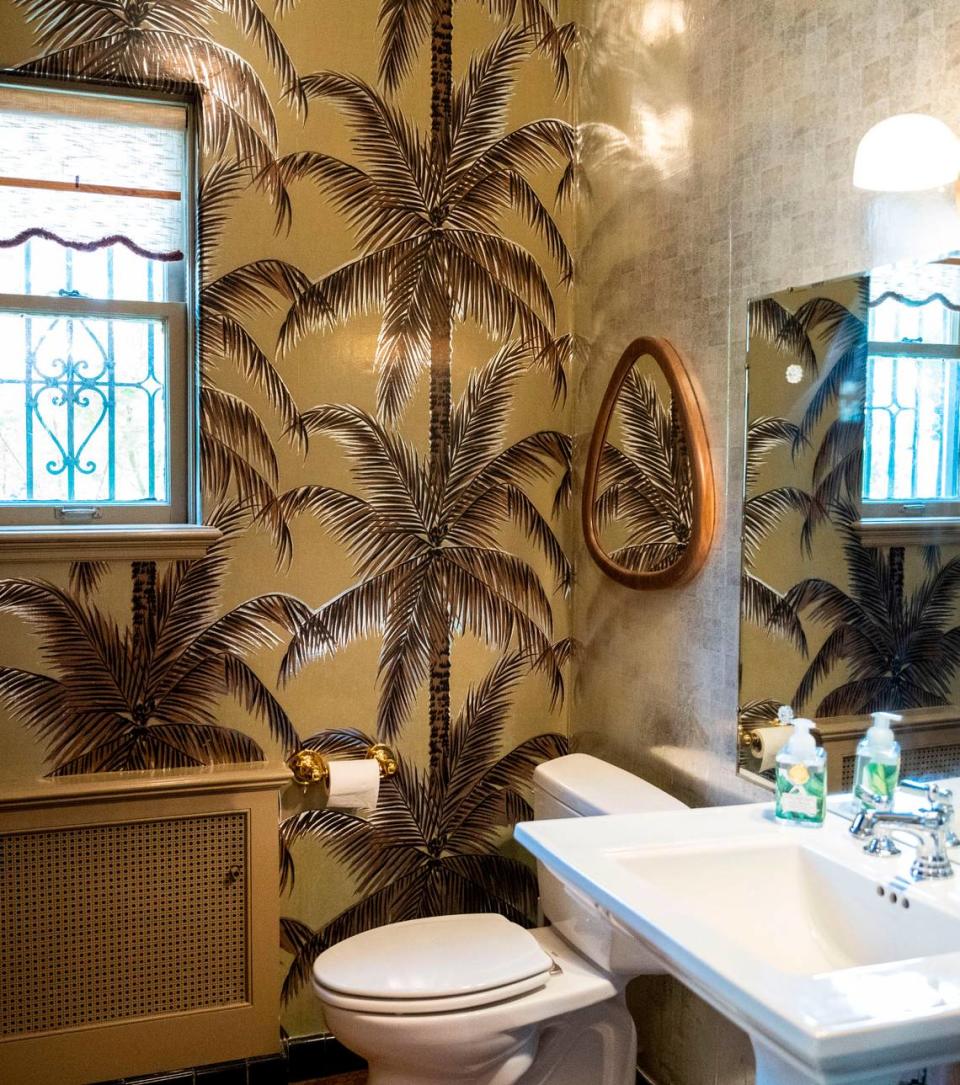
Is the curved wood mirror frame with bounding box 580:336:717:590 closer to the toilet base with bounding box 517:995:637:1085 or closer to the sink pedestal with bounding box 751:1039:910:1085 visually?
the toilet base with bounding box 517:995:637:1085

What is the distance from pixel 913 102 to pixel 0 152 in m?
1.79

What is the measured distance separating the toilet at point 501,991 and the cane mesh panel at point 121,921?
1.20 feet

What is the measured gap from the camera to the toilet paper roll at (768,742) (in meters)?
1.86

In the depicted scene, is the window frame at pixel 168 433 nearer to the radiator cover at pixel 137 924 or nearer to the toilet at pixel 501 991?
the radiator cover at pixel 137 924

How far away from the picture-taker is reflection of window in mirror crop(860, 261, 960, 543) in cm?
150

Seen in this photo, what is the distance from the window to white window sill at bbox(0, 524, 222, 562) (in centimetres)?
7

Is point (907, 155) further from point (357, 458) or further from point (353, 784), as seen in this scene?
point (353, 784)

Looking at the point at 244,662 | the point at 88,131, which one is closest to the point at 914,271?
the point at 244,662

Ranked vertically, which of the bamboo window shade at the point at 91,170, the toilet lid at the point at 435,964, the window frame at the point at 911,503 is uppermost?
the bamboo window shade at the point at 91,170

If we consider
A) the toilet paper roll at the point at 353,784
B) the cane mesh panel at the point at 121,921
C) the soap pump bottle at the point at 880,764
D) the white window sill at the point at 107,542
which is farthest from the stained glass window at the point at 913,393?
the cane mesh panel at the point at 121,921

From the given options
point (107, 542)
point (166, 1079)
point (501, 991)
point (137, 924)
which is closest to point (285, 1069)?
point (166, 1079)

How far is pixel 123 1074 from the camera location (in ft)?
7.46

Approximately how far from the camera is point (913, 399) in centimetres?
156

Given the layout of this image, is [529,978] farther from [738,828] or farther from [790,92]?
[790,92]
